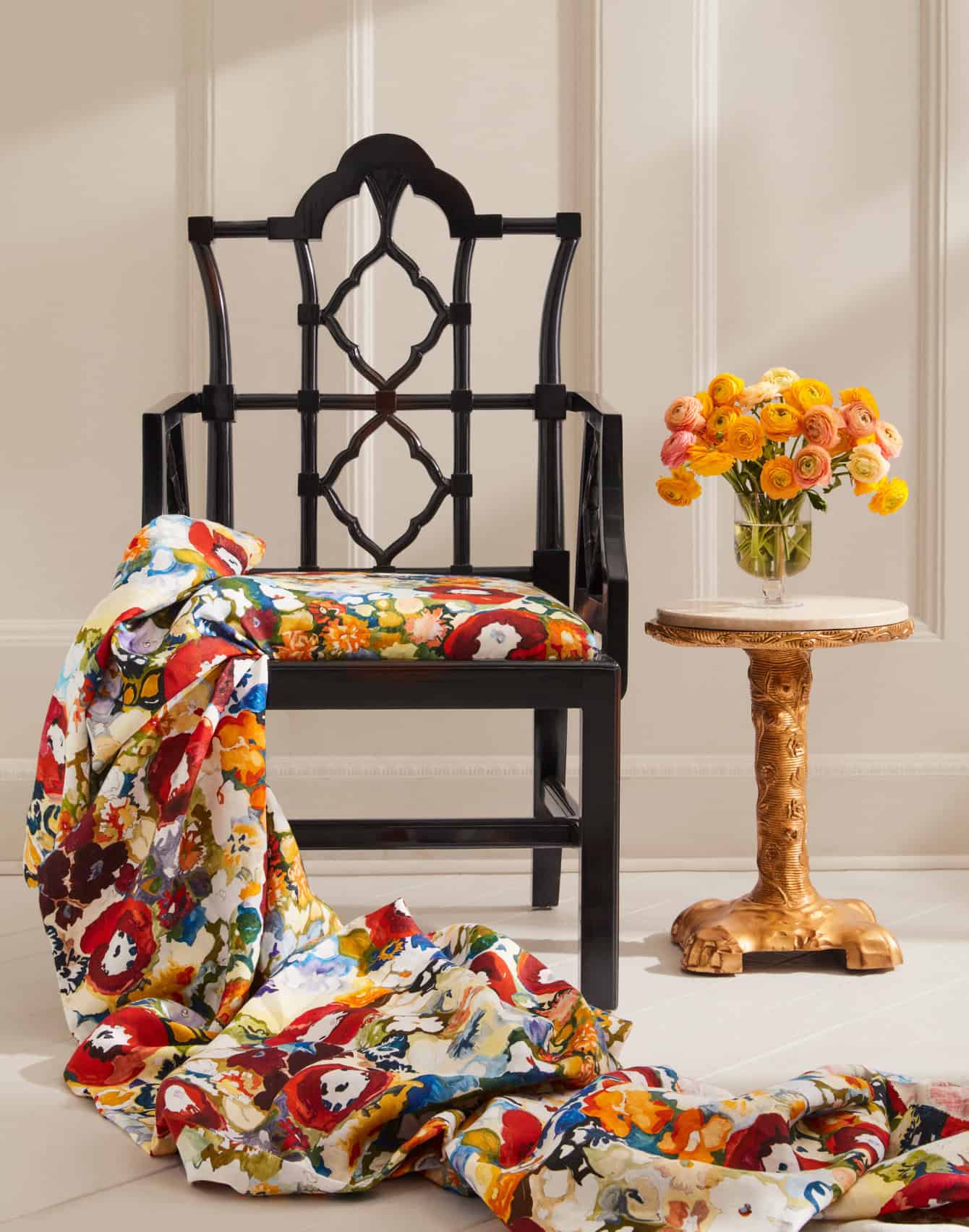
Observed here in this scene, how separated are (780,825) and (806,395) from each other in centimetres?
66

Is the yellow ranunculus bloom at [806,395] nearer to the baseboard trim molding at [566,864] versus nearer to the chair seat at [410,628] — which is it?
the chair seat at [410,628]

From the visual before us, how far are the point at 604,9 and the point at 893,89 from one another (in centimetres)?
58

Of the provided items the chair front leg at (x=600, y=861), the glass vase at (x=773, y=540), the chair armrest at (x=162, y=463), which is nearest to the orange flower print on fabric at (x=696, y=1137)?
the chair front leg at (x=600, y=861)

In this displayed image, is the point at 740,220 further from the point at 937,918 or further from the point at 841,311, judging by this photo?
the point at 937,918

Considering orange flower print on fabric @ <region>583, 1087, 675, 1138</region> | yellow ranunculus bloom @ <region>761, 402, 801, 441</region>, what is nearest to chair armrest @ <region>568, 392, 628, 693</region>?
yellow ranunculus bloom @ <region>761, 402, 801, 441</region>

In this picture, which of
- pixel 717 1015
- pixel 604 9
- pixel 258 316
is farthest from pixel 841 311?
pixel 717 1015

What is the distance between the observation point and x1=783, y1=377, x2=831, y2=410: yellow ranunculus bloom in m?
2.03

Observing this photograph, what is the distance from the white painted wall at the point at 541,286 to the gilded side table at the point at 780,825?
58cm

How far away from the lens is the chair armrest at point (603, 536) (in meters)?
1.93

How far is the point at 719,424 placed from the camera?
2.05m

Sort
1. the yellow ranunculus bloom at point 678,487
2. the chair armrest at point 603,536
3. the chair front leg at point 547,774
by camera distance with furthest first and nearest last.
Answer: the chair front leg at point 547,774, the yellow ranunculus bloom at point 678,487, the chair armrest at point 603,536

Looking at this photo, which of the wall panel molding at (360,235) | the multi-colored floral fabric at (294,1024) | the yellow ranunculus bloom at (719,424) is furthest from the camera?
the wall panel molding at (360,235)

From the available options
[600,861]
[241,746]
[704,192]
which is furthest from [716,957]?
[704,192]

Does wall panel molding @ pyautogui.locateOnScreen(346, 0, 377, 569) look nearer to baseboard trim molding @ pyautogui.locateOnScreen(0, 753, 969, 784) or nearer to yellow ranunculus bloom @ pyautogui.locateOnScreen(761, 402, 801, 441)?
baseboard trim molding @ pyautogui.locateOnScreen(0, 753, 969, 784)
